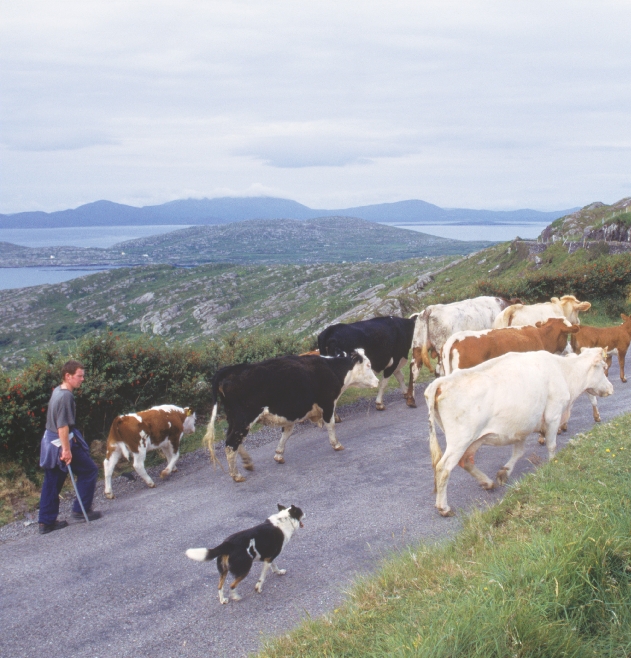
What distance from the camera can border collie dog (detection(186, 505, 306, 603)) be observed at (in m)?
6.50

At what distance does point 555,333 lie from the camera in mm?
13375

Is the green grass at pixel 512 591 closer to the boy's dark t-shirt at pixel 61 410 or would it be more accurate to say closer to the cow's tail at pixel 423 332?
the boy's dark t-shirt at pixel 61 410

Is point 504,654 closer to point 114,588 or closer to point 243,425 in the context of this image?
point 114,588

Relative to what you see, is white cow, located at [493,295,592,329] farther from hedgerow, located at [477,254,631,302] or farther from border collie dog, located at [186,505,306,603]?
border collie dog, located at [186,505,306,603]

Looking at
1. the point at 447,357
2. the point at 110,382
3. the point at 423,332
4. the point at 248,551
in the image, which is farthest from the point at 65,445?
the point at 423,332

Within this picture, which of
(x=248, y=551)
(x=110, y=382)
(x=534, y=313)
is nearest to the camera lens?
(x=248, y=551)

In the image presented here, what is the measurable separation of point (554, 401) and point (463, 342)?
3.11 m

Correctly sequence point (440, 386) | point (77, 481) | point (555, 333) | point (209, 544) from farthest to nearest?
point (555, 333), point (77, 481), point (440, 386), point (209, 544)

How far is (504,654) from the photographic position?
3.99 meters

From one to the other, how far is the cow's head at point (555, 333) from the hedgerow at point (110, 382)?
684 centimetres

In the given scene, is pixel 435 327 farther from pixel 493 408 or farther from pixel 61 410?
pixel 61 410

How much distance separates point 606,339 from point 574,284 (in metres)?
11.7

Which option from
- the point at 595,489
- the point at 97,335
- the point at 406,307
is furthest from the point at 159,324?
the point at 595,489

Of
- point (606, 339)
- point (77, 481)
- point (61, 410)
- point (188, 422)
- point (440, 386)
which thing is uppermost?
point (440, 386)
